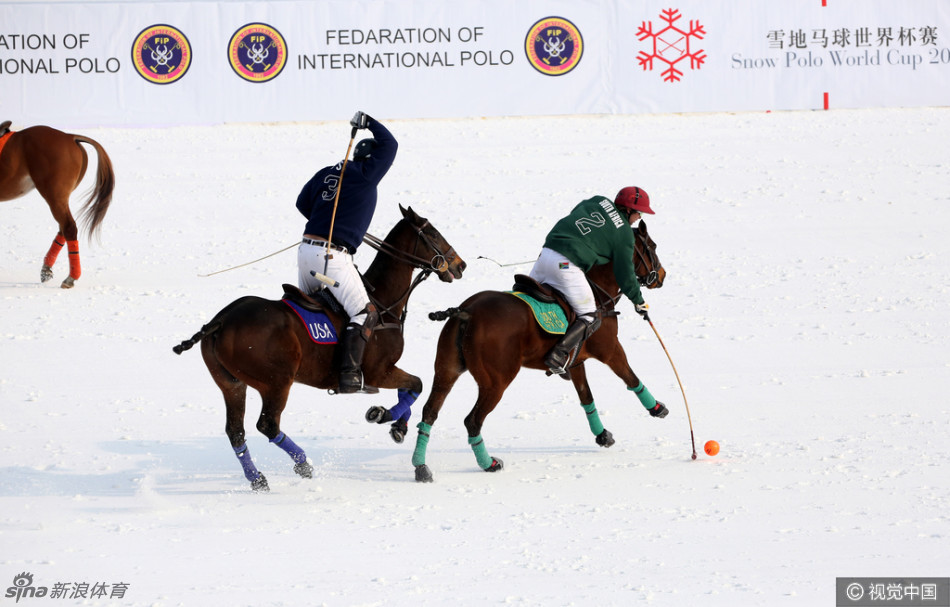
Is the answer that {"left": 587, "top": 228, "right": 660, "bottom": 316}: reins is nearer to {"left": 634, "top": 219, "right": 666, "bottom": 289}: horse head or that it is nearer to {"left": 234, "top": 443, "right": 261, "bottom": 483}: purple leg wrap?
{"left": 634, "top": 219, "right": 666, "bottom": 289}: horse head

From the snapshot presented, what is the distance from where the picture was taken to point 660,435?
315 inches

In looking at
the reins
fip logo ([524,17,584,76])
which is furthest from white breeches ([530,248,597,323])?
fip logo ([524,17,584,76])

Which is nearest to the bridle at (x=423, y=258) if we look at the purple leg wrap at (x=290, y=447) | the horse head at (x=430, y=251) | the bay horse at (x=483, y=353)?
the horse head at (x=430, y=251)

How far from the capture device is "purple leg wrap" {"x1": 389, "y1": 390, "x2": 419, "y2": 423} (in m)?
7.36

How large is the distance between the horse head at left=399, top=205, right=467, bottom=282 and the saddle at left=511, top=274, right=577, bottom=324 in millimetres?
400

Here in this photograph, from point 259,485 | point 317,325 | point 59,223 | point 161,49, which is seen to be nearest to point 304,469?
point 259,485

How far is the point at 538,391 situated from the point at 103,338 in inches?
167

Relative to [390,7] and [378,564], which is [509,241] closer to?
[390,7]

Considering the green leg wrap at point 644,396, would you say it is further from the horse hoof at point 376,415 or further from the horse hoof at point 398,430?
the horse hoof at point 376,415

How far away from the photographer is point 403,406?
739 centimetres

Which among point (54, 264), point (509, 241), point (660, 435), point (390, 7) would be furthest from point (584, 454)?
point (390, 7)

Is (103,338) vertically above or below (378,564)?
above

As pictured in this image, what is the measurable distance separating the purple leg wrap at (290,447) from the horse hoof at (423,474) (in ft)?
Answer: 2.31

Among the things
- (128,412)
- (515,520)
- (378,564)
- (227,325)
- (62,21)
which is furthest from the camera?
(62,21)
